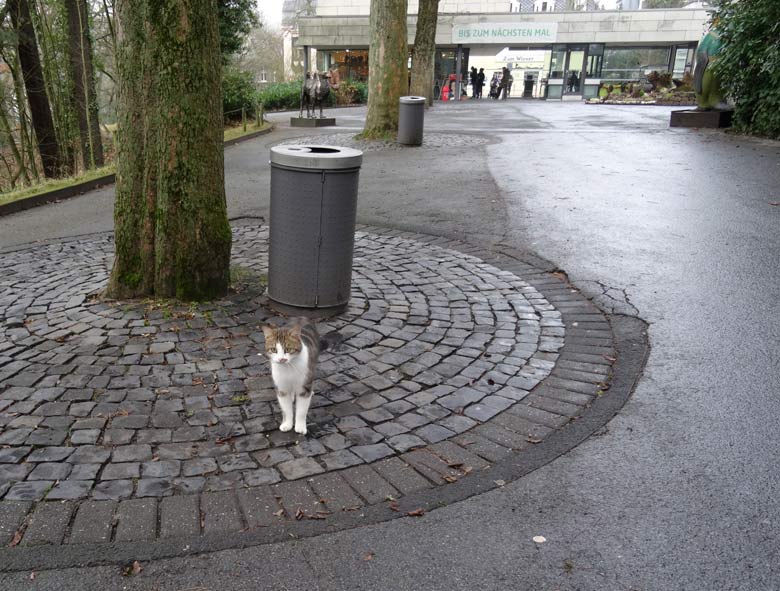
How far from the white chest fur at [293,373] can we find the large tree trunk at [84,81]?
55.0 feet

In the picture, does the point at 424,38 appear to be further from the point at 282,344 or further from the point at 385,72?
the point at 282,344

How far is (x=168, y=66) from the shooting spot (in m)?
5.05

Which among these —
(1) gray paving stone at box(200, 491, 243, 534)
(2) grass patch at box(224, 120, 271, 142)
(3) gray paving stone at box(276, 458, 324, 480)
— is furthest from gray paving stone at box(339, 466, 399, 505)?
(2) grass patch at box(224, 120, 271, 142)

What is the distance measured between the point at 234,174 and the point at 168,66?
809 centimetres

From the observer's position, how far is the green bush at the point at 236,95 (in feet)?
75.3

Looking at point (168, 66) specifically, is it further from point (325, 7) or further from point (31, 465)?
point (325, 7)

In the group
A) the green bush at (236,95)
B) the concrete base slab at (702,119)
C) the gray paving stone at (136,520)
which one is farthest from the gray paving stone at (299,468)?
the green bush at (236,95)

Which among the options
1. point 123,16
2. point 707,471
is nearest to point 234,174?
point 123,16

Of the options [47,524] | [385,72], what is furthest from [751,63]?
[47,524]

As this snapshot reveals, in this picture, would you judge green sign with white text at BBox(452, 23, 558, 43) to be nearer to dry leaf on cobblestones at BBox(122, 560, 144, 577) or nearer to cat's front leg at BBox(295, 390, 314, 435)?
cat's front leg at BBox(295, 390, 314, 435)

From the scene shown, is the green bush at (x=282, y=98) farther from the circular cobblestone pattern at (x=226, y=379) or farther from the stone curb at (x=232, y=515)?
the stone curb at (x=232, y=515)

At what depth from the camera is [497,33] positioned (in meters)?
42.6

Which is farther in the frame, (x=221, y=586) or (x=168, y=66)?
(x=168, y=66)

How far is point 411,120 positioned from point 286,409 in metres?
13.1
